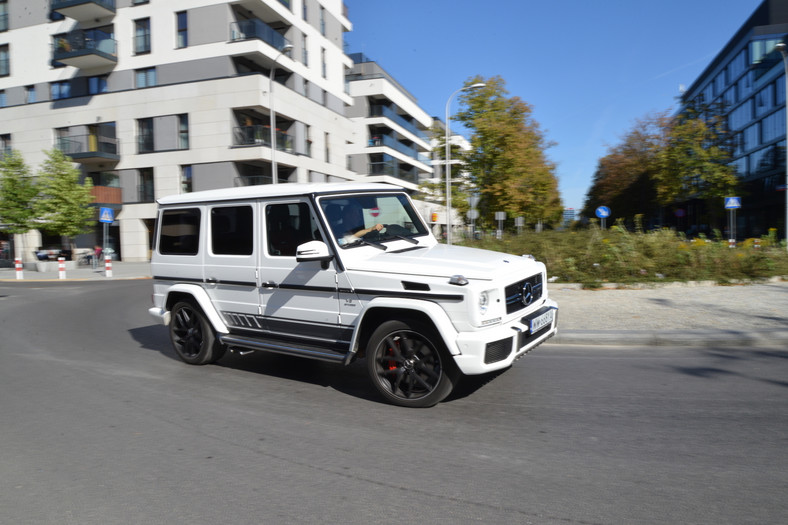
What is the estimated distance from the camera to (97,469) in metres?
3.39

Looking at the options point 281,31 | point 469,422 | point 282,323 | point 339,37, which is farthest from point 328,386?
point 339,37

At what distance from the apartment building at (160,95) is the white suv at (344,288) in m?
23.0

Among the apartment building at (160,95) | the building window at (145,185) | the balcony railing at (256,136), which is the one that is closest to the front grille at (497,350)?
the apartment building at (160,95)

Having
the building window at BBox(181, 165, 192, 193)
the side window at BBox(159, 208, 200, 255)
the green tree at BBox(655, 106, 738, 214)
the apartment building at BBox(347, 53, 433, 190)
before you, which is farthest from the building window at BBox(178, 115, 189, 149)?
the green tree at BBox(655, 106, 738, 214)

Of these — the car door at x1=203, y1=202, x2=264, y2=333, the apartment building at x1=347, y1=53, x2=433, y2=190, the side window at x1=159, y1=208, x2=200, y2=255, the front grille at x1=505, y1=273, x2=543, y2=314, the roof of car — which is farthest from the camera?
the apartment building at x1=347, y1=53, x2=433, y2=190

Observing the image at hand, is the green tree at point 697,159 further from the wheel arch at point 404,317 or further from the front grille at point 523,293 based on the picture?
the wheel arch at point 404,317

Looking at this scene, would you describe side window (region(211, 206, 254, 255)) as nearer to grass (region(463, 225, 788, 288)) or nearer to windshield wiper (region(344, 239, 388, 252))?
windshield wiper (region(344, 239, 388, 252))

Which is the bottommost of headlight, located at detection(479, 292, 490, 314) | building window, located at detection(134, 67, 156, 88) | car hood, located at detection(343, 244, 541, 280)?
headlight, located at detection(479, 292, 490, 314)

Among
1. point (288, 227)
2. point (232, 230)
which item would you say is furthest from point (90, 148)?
point (288, 227)

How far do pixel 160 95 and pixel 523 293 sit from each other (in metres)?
32.5

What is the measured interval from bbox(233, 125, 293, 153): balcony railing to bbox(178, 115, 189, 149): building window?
10.5 feet

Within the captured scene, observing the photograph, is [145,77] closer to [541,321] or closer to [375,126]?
[375,126]

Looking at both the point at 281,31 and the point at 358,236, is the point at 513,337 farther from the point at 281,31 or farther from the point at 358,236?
the point at 281,31

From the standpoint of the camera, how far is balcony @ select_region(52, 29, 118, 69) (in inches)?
1260
